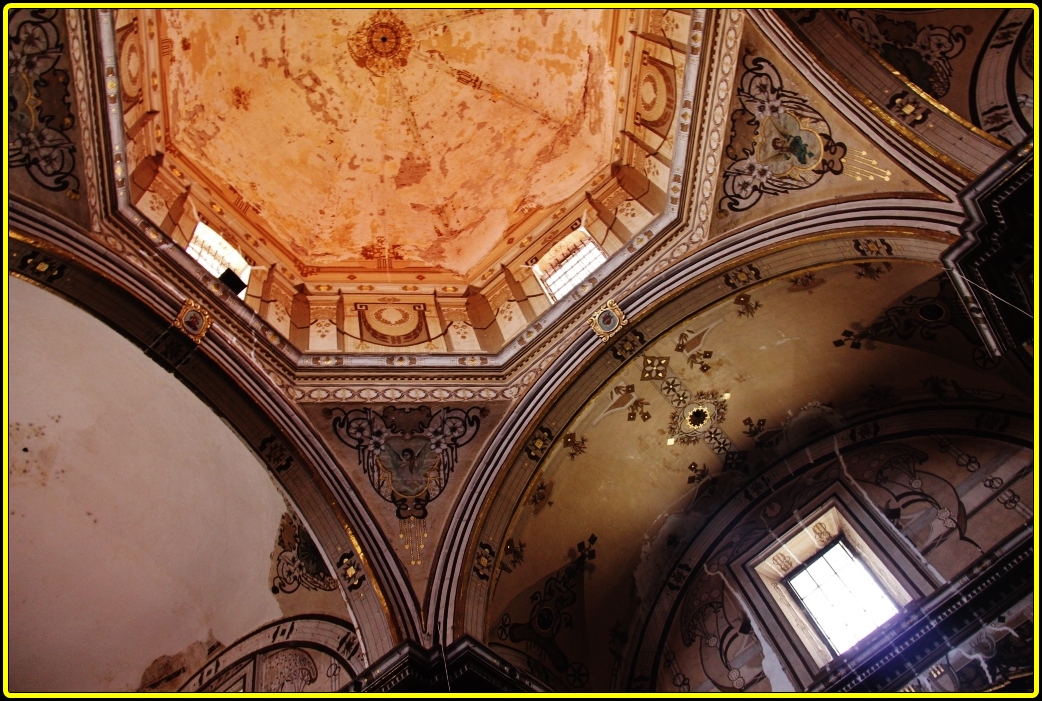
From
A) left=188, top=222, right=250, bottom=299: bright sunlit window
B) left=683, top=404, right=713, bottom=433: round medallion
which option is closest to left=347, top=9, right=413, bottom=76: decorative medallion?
left=188, top=222, right=250, bottom=299: bright sunlit window

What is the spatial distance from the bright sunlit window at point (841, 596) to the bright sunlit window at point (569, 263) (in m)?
4.41

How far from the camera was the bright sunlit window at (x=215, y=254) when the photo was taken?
1062 centimetres

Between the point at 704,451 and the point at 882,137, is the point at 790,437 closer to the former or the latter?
the point at 704,451

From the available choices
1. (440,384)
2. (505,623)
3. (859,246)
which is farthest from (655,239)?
(505,623)

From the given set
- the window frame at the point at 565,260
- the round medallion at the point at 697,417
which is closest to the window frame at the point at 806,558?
the round medallion at the point at 697,417

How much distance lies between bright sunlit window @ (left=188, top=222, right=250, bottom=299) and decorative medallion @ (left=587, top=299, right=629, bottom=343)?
14.3ft

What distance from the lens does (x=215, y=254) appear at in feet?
35.9

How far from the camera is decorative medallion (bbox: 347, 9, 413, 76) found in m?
12.5

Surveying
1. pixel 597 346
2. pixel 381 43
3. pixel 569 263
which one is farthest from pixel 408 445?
pixel 381 43

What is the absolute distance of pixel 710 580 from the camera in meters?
10.2

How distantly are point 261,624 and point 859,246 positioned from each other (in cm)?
768

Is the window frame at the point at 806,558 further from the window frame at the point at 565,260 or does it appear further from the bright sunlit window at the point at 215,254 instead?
the bright sunlit window at the point at 215,254

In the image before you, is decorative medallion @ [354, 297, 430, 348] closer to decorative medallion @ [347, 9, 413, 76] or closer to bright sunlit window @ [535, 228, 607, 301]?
bright sunlit window @ [535, 228, 607, 301]

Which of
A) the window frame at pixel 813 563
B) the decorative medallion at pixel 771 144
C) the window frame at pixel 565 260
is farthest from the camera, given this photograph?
the window frame at pixel 565 260
